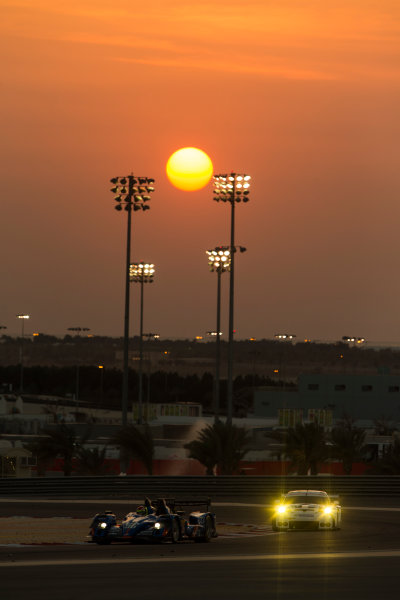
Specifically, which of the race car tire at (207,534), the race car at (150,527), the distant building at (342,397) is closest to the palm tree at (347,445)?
the race car tire at (207,534)

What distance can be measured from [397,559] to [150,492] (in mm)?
23226

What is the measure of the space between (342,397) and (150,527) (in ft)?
335

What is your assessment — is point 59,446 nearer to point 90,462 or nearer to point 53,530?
point 90,462

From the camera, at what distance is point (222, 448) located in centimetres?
5066

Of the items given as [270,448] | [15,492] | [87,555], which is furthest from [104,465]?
[87,555]

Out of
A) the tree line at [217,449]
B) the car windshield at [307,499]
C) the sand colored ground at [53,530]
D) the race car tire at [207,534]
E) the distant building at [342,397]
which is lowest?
the sand colored ground at [53,530]

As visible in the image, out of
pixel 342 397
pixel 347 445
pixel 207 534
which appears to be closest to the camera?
pixel 207 534

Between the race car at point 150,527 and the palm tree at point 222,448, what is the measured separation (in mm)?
25539

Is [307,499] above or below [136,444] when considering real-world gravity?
below

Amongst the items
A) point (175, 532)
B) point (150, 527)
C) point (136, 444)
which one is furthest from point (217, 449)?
point (150, 527)

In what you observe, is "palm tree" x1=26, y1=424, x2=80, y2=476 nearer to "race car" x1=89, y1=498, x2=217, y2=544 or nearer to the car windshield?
the car windshield

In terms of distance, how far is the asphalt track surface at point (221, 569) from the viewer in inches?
602

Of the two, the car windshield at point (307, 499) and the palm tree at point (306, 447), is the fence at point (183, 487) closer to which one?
the palm tree at point (306, 447)

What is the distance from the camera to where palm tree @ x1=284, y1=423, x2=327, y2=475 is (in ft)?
168
